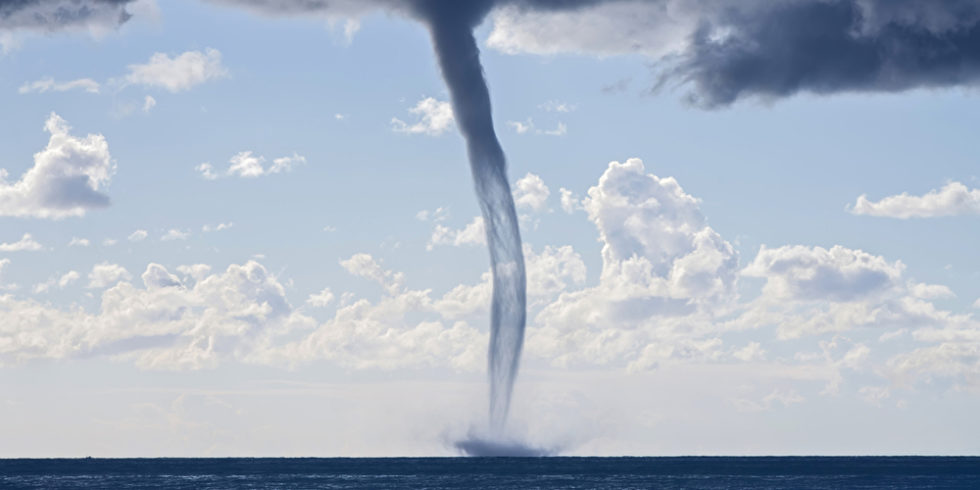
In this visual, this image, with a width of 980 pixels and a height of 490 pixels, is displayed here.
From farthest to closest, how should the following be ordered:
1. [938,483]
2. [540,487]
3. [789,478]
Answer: [789,478] → [938,483] → [540,487]

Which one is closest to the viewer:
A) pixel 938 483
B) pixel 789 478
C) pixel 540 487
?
pixel 540 487

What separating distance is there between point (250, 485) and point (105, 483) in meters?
28.8

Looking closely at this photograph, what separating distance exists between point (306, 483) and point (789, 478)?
7287 centimetres

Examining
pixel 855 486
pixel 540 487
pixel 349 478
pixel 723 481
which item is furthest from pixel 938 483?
pixel 349 478

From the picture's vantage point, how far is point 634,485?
540 ft

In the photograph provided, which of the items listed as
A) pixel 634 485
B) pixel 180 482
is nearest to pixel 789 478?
pixel 634 485

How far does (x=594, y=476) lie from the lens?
200m

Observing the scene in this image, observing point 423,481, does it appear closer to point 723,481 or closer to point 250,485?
point 250,485

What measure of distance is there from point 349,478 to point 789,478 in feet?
222

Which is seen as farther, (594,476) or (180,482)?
(594,476)

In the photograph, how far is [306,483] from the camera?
178 m

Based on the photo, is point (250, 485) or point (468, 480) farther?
point (468, 480)

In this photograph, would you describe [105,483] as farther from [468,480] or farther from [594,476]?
[594,476]

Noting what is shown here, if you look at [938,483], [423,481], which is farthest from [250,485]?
[938,483]
